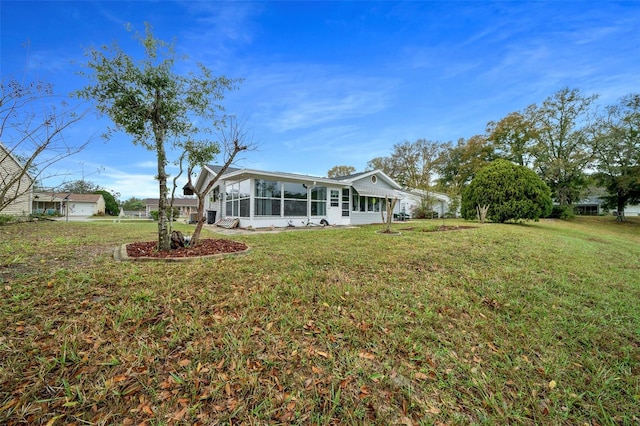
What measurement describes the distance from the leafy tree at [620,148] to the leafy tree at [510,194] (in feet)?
41.5

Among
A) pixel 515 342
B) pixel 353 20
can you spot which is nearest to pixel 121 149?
pixel 353 20

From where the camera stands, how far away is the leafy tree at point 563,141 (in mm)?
22453

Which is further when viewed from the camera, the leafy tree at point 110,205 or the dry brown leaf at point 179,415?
the leafy tree at point 110,205

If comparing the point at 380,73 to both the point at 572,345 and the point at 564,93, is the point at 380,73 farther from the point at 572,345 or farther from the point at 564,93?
the point at 564,93

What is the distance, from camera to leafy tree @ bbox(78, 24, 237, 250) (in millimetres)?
4936

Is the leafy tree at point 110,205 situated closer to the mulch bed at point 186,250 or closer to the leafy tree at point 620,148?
the mulch bed at point 186,250

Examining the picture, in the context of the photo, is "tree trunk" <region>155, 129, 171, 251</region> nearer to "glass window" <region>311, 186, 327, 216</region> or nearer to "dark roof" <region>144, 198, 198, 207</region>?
"glass window" <region>311, 186, 327, 216</region>

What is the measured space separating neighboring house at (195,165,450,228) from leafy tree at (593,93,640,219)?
783 inches

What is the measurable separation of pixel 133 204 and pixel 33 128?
196 feet

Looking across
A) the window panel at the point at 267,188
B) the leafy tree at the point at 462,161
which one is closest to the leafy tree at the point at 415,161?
the leafy tree at the point at 462,161

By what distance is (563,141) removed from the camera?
23.9 meters

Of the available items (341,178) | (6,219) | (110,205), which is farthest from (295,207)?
(110,205)

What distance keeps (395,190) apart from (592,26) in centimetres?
1410

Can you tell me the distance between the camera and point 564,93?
75.5ft
